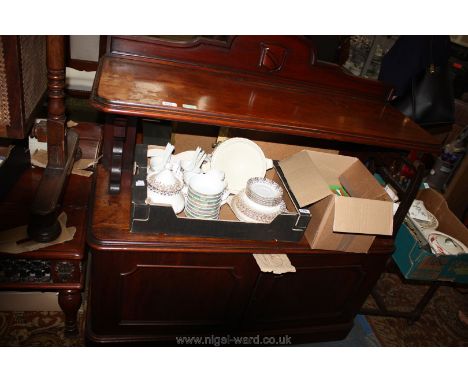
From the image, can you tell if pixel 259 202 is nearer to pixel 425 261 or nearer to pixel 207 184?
pixel 207 184

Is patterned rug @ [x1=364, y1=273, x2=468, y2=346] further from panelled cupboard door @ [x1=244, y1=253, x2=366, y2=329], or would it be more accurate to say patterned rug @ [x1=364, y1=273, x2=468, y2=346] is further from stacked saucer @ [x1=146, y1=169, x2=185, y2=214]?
stacked saucer @ [x1=146, y1=169, x2=185, y2=214]

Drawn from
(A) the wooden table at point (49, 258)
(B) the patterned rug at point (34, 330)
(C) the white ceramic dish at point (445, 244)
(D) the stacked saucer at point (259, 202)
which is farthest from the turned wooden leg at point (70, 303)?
(C) the white ceramic dish at point (445, 244)

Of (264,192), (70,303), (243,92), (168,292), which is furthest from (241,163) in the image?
(70,303)

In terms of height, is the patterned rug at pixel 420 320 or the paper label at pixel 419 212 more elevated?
the paper label at pixel 419 212

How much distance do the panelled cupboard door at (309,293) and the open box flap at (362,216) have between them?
0.92 ft

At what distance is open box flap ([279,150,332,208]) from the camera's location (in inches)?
58.7

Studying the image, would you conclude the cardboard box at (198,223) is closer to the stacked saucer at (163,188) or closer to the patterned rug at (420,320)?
the stacked saucer at (163,188)

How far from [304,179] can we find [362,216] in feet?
0.96

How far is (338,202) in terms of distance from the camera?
1.39 metres

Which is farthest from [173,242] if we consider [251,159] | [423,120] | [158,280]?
[423,120]

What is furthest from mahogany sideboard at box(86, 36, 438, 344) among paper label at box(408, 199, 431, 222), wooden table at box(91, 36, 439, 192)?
paper label at box(408, 199, 431, 222)

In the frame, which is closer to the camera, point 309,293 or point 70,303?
point 70,303

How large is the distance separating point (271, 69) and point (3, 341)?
6.00ft

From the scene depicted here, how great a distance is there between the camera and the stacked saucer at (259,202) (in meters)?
1.50
